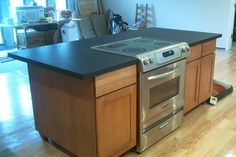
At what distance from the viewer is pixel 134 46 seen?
243cm

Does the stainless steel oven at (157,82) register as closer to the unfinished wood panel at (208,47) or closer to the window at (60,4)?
the unfinished wood panel at (208,47)

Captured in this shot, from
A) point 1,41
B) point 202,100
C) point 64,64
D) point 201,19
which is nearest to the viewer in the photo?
point 64,64

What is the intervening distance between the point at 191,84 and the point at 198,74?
0.15m

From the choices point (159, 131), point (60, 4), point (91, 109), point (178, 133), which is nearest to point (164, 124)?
point (159, 131)

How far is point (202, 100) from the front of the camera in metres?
3.13

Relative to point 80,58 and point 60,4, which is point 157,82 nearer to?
point 80,58

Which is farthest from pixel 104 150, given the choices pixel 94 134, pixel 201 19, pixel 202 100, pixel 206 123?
pixel 201 19

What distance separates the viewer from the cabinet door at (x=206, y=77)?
9.79 ft

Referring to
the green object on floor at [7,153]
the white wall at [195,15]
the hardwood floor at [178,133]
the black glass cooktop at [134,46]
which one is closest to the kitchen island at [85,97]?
the black glass cooktop at [134,46]

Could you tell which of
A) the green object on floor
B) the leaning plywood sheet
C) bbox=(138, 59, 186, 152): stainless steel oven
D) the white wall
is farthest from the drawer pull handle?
the leaning plywood sheet

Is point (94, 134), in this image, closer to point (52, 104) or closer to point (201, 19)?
point (52, 104)

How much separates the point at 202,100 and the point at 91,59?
1.63 meters

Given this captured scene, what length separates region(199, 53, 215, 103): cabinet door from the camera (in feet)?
9.79

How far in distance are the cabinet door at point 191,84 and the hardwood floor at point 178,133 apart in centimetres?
16
